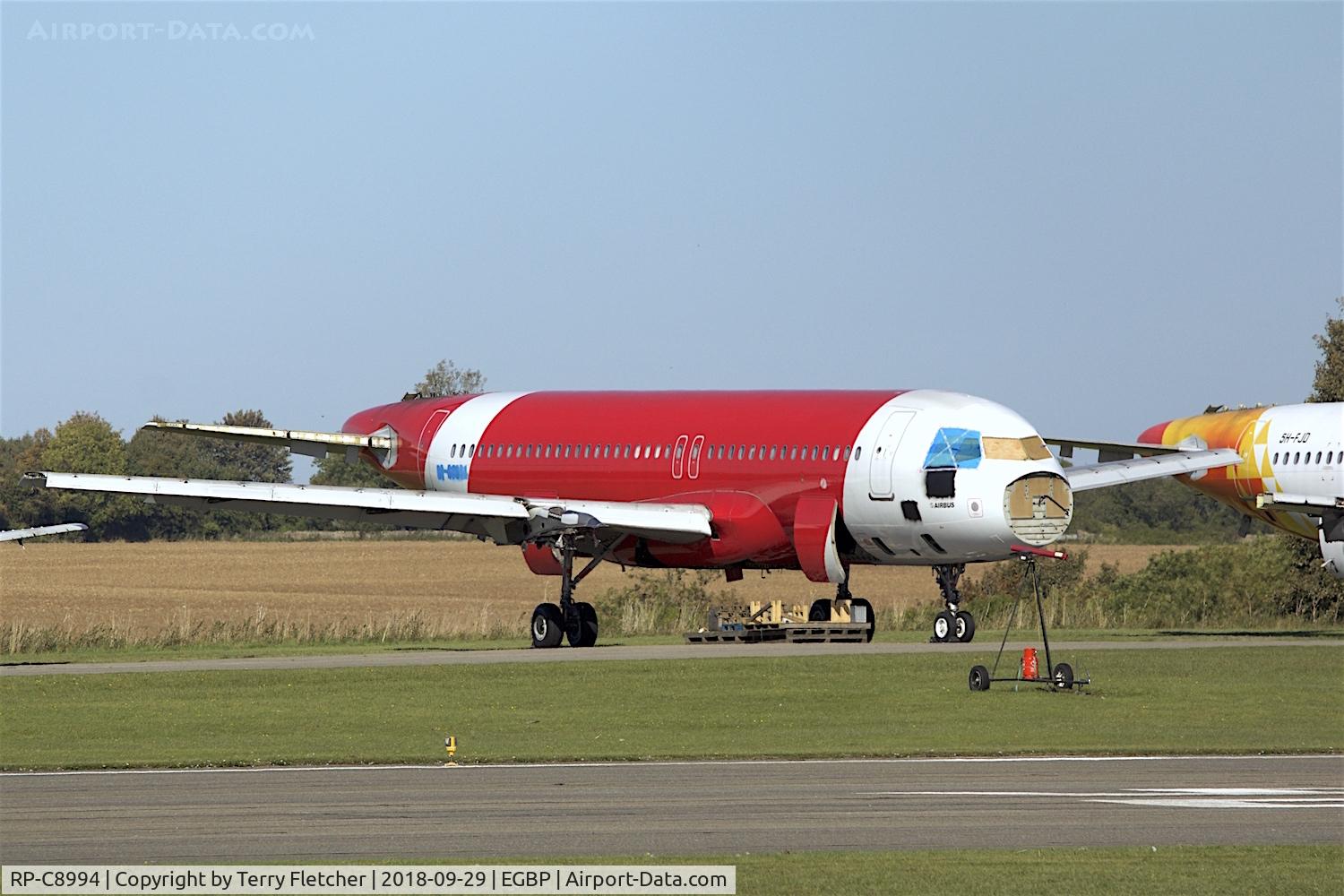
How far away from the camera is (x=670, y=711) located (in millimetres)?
31484

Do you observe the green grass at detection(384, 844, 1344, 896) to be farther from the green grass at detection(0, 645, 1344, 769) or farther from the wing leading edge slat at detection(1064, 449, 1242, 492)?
the wing leading edge slat at detection(1064, 449, 1242, 492)

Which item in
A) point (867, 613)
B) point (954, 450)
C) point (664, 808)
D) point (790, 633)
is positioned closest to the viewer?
point (664, 808)

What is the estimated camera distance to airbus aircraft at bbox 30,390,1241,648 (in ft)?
149

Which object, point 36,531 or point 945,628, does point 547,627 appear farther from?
point 36,531

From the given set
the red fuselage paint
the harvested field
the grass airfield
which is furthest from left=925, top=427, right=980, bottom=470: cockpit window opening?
the harvested field

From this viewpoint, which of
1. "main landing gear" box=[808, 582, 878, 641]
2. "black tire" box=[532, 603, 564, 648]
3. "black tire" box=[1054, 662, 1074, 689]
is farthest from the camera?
"main landing gear" box=[808, 582, 878, 641]

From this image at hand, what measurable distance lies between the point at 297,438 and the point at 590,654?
16.7 meters

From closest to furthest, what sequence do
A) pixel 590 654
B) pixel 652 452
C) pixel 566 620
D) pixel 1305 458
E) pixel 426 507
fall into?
pixel 590 654, pixel 426 507, pixel 566 620, pixel 652 452, pixel 1305 458

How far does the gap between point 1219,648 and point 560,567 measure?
536 inches

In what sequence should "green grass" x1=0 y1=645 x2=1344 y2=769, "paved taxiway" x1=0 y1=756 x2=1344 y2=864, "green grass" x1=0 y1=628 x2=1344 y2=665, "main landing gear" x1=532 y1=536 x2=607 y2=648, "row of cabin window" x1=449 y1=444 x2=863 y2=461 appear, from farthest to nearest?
"row of cabin window" x1=449 y1=444 x2=863 y2=461 < "main landing gear" x1=532 y1=536 x2=607 y2=648 < "green grass" x1=0 y1=628 x2=1344 y2=665 < "green grass" x1=0 y1=645 x2=1344 y2=769 < "paved taxiway" x1=0 y1=756 x2=1344 y2=864

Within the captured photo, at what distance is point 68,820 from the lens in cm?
2011

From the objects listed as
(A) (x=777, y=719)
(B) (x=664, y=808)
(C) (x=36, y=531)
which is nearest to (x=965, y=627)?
(A) (x=777, y=719)

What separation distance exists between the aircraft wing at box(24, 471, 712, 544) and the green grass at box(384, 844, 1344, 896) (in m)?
27.7

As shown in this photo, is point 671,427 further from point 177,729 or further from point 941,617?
point 177,729
